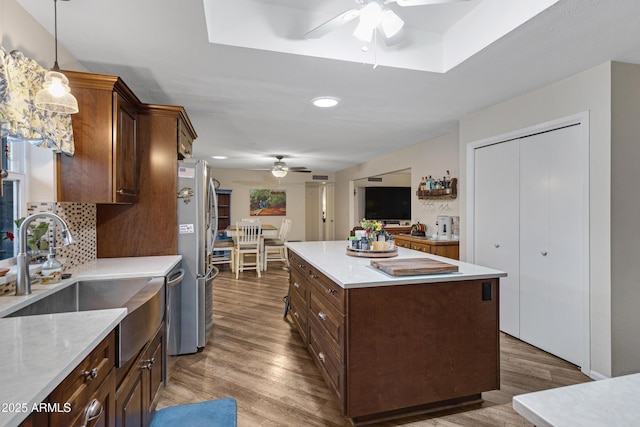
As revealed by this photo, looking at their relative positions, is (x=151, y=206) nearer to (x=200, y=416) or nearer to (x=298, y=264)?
(x=298, y=264)

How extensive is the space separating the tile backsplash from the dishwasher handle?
0.64 m

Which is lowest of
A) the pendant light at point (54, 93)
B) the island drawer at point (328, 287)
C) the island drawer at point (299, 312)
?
the island drawer at point (299, 312)

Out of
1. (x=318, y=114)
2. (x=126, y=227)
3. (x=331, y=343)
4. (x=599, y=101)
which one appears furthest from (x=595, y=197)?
(x=126, y=227)

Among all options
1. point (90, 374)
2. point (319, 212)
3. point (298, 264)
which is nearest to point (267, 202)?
point (319, 212)

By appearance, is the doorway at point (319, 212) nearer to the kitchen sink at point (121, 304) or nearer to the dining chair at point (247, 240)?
the dining chair at point (247, 240)

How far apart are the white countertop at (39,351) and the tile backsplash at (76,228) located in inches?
38.6

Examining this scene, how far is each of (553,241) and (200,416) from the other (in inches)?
113

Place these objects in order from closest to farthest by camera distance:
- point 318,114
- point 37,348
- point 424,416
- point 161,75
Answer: point 37,348
point 424,416
point 161,75
point 318,114

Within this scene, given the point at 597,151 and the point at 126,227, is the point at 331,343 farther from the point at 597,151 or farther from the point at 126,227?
the point at 597,151

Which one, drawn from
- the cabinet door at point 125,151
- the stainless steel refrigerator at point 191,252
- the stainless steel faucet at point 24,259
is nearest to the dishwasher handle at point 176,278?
the stainless steel refrigerator at point 191,252

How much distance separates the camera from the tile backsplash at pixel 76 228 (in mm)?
1897

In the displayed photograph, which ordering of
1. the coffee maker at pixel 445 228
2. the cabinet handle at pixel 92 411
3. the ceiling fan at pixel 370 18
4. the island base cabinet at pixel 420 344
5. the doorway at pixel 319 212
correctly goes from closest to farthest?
the cabinet handle at pixel 92 411 → the ceiling fan at pixel 370 18 → the island base cabinet at pixel 420 344 → the coffee maker at pixel 445 228 → the doorway at pixel 319 212

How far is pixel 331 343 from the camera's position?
6.26 ft

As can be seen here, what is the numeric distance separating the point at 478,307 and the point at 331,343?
928 mm
